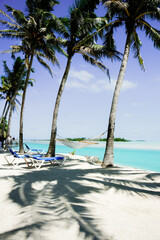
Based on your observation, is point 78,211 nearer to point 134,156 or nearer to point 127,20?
point 127,20

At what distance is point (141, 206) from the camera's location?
9.39 ft

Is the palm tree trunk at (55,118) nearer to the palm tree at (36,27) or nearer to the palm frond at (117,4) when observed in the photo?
the palm tree at (36,27)

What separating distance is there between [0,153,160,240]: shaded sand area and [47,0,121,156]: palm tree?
531 centimetres

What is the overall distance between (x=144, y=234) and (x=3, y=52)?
1411 centimetres

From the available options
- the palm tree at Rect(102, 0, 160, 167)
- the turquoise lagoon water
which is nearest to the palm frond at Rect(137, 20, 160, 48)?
the palm tree at Rect(102, 0, 160, 167)

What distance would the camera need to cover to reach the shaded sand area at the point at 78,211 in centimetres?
200

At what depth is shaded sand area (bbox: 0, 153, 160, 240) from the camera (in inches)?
78.8

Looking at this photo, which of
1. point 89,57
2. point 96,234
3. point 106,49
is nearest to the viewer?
point 96,234

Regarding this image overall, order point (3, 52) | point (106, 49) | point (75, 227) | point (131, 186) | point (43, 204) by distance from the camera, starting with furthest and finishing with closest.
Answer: point (3, 52)
point (106, 49)
point (131, 186)
point (43, 204)
point (75, 227)

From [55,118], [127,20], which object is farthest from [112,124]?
[127,20]

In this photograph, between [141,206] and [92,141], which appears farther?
[92,141]

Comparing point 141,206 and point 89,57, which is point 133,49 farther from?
point 141,206

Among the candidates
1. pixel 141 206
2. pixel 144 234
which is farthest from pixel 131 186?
pixel 144 234

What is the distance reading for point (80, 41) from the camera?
9266mm
